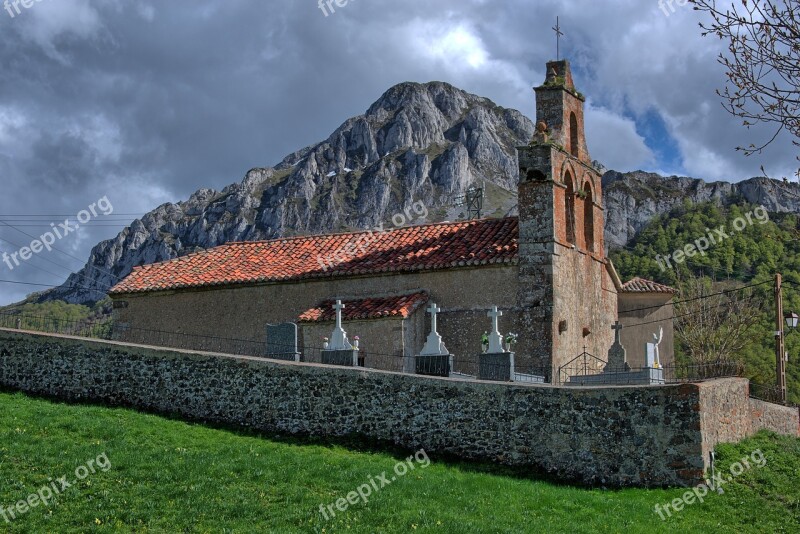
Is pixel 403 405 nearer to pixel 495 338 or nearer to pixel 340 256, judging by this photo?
pixel 495 338

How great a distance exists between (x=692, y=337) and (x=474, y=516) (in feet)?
101

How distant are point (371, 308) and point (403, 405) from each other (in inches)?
261

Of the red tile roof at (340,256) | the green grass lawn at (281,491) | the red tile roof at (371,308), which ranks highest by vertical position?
the red tile roof at (340,256)

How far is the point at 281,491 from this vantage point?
1617 centimetres

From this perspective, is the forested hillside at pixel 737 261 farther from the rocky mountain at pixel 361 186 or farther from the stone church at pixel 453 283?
the rocky mountain at pixel 361 186

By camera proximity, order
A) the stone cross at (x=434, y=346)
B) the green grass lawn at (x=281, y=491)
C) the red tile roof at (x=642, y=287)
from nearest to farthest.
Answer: the green grass lawn at (x=281, y=491), the stone cross at (x=434, y=346), the red tile roof at (x=642, y=287)

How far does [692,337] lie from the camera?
43656mm

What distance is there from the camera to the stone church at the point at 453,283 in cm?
2541

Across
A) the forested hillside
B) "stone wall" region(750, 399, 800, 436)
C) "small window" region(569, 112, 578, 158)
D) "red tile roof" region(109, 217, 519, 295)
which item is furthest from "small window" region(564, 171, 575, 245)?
the forested hillside

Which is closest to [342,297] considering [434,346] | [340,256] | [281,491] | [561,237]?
[340,256]

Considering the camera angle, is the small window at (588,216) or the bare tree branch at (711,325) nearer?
the small window at (588,216)

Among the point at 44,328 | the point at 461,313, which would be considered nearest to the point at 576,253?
the point at 461,313

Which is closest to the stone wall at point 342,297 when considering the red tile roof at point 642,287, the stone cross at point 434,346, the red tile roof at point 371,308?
the red tile roof at point 371,308

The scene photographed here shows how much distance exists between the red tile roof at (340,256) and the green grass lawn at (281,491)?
8454 millimetres
